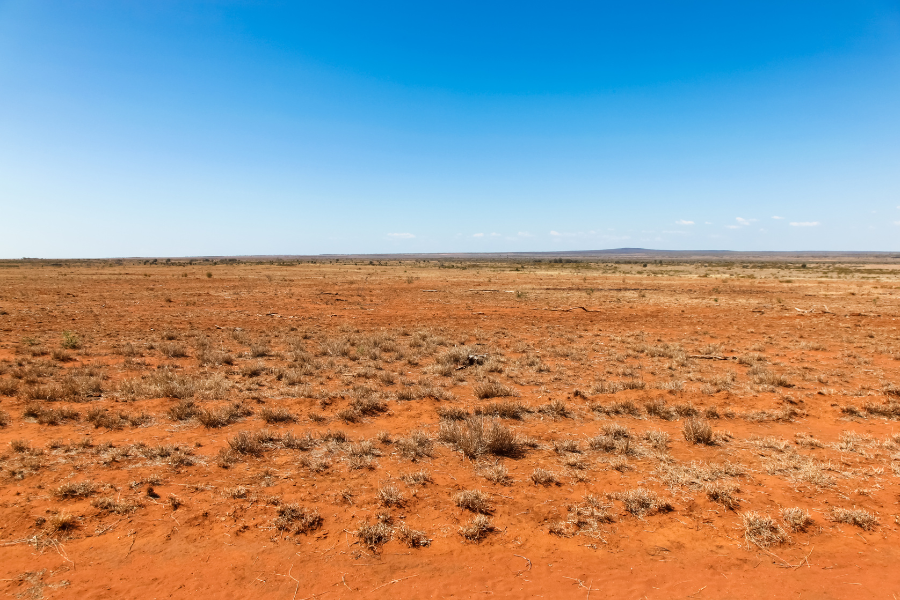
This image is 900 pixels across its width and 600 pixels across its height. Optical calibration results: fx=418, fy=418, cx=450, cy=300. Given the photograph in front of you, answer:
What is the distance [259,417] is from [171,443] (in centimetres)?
158

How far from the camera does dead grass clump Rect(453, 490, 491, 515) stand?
5234 mm

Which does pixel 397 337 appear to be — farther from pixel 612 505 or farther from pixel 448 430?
pixel 612 505

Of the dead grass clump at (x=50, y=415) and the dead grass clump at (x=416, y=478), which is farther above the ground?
the dead grass clump at (x=50, y=415)

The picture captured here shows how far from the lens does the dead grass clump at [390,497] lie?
5270mm

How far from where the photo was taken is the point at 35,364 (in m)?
11.1

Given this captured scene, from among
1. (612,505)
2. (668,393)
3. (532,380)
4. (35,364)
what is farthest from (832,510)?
(35,364)

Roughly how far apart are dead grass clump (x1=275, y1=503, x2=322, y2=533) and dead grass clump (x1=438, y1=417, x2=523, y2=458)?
101 inches

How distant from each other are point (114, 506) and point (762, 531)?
7529mm

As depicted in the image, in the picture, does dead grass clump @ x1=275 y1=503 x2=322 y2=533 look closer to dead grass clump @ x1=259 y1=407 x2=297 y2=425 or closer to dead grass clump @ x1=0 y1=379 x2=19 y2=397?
dead grass clump @ x1=259 y1=407 x2=297 y2=425

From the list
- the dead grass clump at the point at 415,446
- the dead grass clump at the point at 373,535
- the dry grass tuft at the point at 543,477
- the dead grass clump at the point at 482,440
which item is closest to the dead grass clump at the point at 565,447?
the dead grass clump at the point at 482,440

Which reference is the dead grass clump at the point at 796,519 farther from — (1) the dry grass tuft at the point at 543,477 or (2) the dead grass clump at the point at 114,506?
(2) the dead grass clump at the point at 114,506

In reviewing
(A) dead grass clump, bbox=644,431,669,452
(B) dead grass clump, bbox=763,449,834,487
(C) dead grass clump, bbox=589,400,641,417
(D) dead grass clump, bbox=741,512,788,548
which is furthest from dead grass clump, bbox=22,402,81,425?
(B) dead grass clump, bbox=763,449,834,487

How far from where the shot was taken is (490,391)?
958cm

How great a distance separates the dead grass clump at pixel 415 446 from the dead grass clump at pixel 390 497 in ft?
3.61
